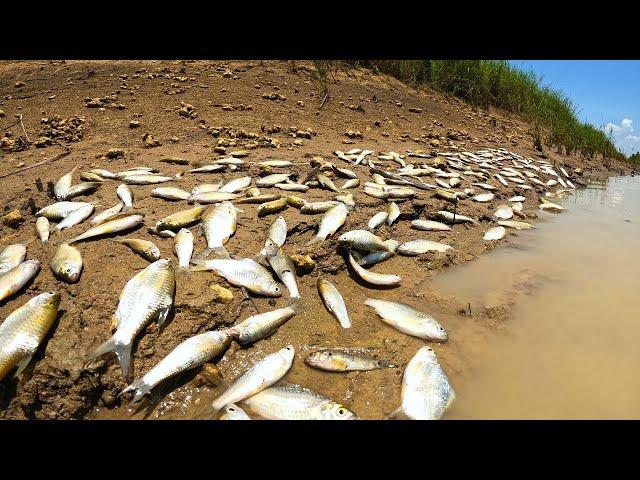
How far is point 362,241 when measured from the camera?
392 centimetres

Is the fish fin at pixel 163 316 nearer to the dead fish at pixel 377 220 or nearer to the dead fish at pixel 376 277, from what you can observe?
the dead fish at pixel 376 277

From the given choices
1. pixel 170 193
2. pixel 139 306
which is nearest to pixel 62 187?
pixel 170 193

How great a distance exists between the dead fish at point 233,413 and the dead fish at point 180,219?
6.58ft

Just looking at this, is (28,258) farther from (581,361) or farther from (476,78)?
(476,78)

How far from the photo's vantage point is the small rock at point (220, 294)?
2969 mm

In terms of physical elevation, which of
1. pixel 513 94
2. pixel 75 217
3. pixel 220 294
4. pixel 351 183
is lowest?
pixel 220 294

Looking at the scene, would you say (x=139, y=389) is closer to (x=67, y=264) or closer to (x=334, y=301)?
(x=67, y=264)

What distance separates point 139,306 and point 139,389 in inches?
22.3

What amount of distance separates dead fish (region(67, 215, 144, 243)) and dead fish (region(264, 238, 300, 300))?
4.16 ft

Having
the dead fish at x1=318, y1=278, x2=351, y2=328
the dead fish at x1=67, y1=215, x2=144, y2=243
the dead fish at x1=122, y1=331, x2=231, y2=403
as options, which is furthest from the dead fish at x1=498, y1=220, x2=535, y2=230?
the dead fish at x1=67, y1=215, x2=144, y2=243

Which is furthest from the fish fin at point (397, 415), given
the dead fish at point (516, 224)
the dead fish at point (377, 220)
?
the dead fish at point (516, 224)
